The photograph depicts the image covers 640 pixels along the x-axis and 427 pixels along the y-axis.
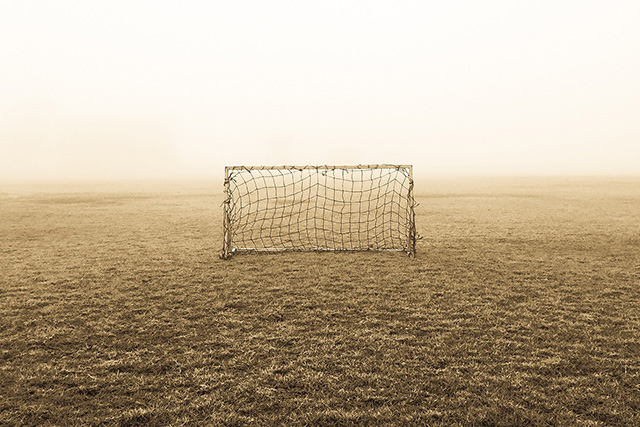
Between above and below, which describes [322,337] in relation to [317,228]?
below

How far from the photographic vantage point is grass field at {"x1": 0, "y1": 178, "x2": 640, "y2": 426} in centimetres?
212

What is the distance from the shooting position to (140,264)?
16.8 feet

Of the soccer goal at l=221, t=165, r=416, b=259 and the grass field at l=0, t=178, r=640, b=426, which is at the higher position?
the soccer goal at l=221, t=165, r=416, b=259

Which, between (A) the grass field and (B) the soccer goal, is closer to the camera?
(A) the grass field

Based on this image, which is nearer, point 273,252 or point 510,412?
point 510,412

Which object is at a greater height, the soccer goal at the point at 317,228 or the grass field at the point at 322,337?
the soccer goal at the point at 317,228

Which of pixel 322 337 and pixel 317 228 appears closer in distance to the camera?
pixel 322 337

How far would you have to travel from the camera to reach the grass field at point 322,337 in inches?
83.7

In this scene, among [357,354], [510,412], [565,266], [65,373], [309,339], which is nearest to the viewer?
[510,412]

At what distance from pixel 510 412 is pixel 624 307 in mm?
2273

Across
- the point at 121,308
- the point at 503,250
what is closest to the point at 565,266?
the point at 503,250

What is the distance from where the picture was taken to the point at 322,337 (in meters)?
2.95

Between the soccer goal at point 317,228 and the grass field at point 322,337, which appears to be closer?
the grass field at point 322,337

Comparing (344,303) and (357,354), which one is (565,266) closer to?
(344,303)
